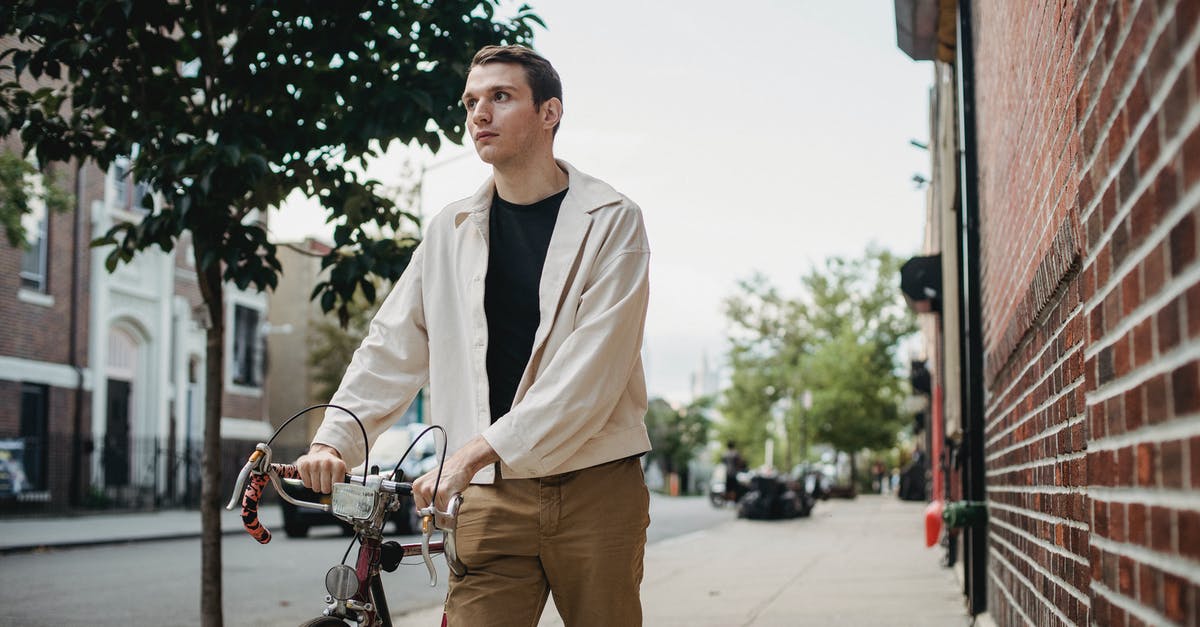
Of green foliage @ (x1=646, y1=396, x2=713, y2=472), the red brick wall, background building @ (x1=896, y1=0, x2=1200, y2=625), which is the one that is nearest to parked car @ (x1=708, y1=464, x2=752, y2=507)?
background building @ (x1=896, y1=0, x2=1200, y2=625)

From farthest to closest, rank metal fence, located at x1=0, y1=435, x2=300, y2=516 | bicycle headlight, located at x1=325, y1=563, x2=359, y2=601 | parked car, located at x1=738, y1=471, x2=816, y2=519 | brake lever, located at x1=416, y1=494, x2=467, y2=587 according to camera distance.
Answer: parked car, located at x1=738, y1=471, x2=816, y2=519 → metal fence, located at x1=0, y1=435, x2=300, y2=516 → bicycle headlight, located at x1=325, y1=563, x2=359, y2=601 → brake lever, located at x1=416, y1=494, x2=467, y2=587

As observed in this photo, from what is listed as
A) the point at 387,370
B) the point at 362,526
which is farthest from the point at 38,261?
the point at 362,526

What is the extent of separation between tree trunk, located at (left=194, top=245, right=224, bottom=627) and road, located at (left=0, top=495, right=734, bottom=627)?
2.41 m

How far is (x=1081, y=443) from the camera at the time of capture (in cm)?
314

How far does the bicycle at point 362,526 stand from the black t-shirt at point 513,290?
0.29m

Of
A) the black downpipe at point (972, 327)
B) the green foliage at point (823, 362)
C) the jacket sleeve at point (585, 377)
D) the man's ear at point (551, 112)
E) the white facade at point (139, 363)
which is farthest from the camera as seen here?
the green foliage at point (823, 362)

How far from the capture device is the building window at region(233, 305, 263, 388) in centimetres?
3347

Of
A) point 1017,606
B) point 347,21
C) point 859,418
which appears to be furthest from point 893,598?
point 859,418

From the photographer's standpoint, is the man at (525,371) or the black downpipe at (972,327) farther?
the black downpipe at (972,327)

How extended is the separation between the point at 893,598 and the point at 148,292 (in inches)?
882

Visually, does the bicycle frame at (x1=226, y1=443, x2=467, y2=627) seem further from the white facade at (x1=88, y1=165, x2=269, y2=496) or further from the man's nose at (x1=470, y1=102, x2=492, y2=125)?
the white facade at (x1=88, y1=165, x2=269, y2=496)

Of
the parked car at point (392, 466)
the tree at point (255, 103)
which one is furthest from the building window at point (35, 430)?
the tree at point (255, 103)

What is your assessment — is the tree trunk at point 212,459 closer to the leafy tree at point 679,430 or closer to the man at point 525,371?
the man at point 525,371

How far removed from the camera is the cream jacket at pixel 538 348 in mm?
2623
